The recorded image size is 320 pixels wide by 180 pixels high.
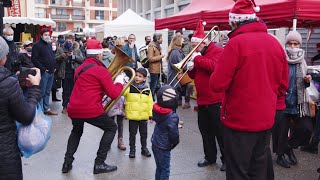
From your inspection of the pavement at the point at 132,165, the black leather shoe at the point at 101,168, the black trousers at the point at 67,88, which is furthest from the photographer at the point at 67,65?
the black leather shoe at the point at 101,168

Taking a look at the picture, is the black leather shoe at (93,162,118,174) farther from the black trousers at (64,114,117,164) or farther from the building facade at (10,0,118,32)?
the building facade at (10,0,118,32)

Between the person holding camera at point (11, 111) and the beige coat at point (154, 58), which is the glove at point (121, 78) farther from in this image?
the beige coat at point (154, 58)

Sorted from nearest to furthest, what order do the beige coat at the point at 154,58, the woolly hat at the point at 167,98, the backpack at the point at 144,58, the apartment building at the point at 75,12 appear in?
the woolly hat at the point at 167,98 → the beige coat at the point at 154,58 → the backpack at the point at 144,58 → the apartment building at the point at 75,12

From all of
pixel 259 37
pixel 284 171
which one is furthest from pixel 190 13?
pixel 259 37

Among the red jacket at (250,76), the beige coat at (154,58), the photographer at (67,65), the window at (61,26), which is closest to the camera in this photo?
the red jacket at (250,76)

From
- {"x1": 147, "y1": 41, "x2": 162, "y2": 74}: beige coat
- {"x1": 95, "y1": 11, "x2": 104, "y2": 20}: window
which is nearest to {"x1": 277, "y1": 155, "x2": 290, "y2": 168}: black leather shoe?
{"x1": 147, "y1": 41, "x2": 162, "y2": 74}: beige coat

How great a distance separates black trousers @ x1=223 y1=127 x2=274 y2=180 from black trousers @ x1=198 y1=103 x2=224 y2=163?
→ 4.28 feet

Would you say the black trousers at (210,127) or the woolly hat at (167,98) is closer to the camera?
the woolly hat at (167,98)

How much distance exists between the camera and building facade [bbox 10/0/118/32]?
241 feet

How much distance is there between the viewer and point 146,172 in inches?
191

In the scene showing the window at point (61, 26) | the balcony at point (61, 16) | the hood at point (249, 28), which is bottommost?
the hood at point (249, 28)

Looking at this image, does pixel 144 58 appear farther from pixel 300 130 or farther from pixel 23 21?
pixel 23 21

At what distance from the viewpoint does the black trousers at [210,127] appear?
4.70 metres

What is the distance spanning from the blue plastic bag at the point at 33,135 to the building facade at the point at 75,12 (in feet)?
237
